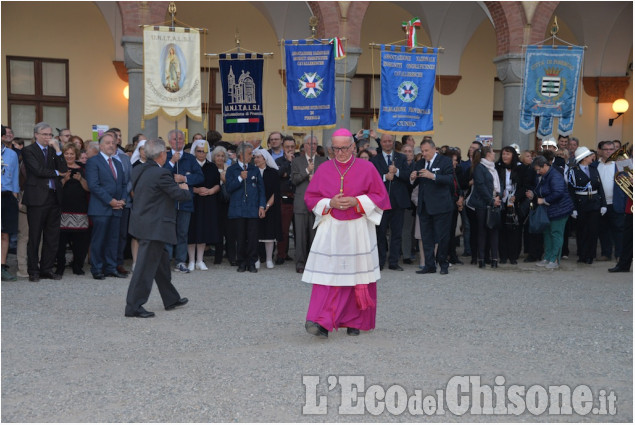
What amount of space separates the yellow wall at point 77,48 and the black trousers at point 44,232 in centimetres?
951

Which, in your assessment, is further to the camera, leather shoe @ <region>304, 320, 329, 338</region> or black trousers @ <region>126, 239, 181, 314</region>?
black trousers @ <region>126, 239, 181, 314</region>

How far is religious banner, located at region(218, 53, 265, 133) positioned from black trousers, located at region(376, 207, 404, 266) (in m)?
2.59

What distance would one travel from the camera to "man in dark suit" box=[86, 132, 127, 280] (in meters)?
10.1

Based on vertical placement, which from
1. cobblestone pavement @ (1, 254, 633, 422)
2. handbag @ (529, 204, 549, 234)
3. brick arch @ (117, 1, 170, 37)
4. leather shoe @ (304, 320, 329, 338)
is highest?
brick arch @ (117, 1, 170, 37)

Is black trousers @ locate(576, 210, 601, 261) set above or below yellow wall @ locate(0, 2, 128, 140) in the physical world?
below

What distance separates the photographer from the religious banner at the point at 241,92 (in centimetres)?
1269

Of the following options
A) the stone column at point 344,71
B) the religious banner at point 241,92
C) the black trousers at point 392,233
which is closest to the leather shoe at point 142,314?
the black trousers at point 392,233

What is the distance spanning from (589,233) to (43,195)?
808 cm

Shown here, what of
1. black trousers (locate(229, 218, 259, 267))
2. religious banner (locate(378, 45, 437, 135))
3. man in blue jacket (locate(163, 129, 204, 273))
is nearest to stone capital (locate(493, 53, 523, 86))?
religious banner (locate(378, 45, 437, 135))

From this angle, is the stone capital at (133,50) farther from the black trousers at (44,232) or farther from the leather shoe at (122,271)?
the black trousers at (44,232)

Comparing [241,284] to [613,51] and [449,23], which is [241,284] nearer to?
[449,23]

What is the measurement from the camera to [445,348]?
6.68m

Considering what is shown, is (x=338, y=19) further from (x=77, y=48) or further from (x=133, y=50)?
(x=77, y=48)

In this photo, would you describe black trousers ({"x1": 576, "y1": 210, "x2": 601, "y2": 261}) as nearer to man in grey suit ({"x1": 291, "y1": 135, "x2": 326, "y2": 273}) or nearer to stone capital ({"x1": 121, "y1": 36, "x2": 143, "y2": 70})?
man in grey suit ({"x1": 291, "y1": 135, "x2": 326, "y2": 273})
